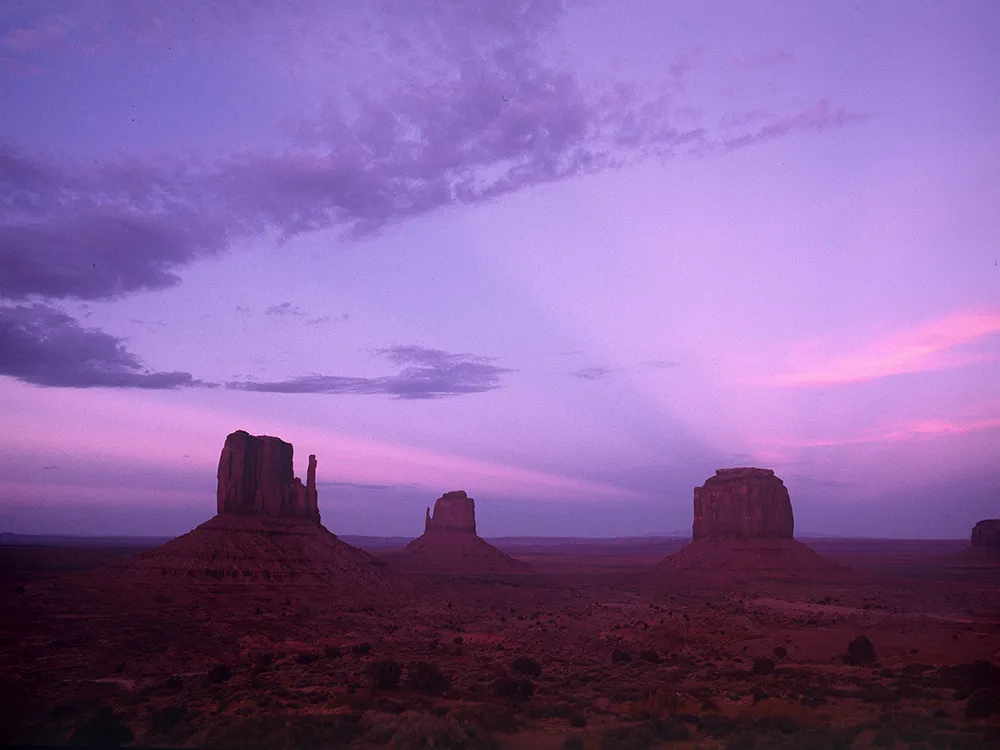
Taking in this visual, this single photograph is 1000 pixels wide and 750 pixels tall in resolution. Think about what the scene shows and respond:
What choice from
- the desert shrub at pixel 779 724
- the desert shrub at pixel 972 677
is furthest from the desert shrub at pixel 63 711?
the desert shrub at pixel 972 677

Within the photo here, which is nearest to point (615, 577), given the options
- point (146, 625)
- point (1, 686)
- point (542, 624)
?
point (542, 624)

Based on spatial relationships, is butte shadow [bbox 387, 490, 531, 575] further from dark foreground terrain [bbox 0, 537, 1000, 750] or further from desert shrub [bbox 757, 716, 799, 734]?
desert shrub [bbox 757, 716, 799, 734]

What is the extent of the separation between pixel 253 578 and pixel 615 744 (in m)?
45.5

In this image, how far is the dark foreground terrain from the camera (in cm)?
1678

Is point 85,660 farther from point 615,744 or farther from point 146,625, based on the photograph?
point 615,744

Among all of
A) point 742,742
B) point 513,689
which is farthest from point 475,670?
point 742,742

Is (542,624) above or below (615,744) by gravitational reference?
below

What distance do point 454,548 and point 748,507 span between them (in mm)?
49086

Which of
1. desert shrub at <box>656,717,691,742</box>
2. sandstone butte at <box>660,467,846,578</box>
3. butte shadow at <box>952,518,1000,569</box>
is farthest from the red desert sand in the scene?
butte shadow at <box>952,518,1000,569</box>

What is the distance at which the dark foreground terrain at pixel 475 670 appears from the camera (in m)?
16.8

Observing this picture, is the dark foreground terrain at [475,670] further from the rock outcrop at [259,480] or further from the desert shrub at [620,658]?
the rock outcrop at [259,480]

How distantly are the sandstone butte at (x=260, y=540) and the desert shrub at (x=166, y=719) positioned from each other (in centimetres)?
3560

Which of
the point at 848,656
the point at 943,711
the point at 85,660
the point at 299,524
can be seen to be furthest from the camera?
the point at 299,524

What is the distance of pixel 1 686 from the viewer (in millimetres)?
24406
